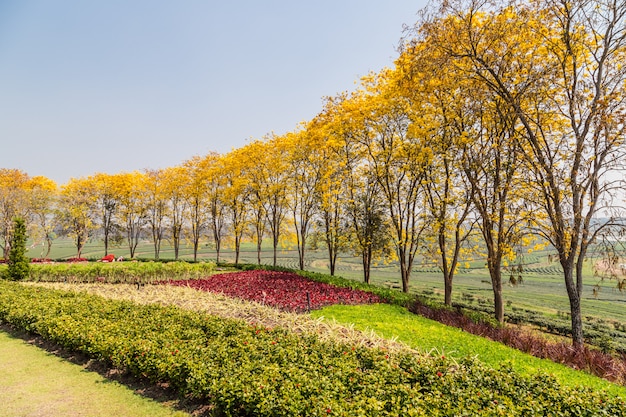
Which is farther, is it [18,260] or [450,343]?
[18,260]

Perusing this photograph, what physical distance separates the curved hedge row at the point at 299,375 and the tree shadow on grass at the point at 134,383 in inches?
7.1

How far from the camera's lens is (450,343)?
839cm

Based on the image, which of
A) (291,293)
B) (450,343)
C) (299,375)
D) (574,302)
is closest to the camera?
(299,375)

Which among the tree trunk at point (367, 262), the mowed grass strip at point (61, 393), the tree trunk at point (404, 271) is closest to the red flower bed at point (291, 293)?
the tree trunk at point (404, 271)

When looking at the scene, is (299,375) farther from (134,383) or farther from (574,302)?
(574,302)

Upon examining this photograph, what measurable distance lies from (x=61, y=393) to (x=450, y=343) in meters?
8.72

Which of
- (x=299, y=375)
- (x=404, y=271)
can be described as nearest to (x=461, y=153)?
(x=404, y=271)

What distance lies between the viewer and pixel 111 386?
6.19 m

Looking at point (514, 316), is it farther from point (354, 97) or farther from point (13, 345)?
point (13, 345)

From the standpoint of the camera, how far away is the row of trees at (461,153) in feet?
35.3

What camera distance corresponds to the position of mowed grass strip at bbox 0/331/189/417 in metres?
5.24

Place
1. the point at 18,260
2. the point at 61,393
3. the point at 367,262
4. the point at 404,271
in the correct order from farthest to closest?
the point at 367,262
the point at 18,260
the point at 404,271
the point at 61,393

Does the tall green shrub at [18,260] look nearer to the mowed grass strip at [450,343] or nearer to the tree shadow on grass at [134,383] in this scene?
the tree shadow on grass at [134,383]

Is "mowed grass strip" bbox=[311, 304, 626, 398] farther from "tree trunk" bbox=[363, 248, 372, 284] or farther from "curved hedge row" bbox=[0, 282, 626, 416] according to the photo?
"tree trunk" bbox=[363, 248, 372, 284]
